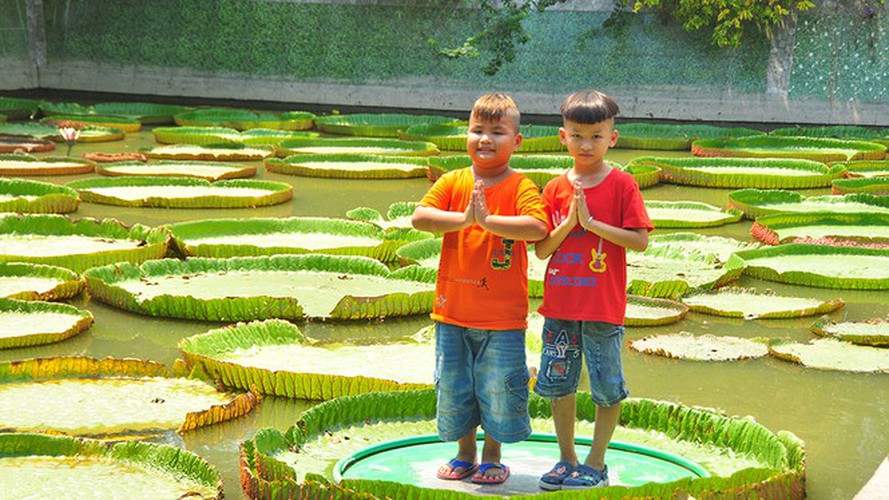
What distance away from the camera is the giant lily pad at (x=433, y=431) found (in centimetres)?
388

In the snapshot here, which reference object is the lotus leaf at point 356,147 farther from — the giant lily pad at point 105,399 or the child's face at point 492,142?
the child's face at point 492,142

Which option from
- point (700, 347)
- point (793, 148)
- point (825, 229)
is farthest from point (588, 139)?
point (793, 148)

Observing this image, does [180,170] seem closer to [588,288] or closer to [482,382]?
[482,382]

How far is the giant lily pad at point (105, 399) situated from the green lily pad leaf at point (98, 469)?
38 centimetres

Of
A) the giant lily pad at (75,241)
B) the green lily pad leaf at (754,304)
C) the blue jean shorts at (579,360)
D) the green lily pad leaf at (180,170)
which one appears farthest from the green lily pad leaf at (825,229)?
the blue jean shorts at (579,360)

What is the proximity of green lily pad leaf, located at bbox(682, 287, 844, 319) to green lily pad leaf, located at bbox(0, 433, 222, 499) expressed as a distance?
12.1 ft

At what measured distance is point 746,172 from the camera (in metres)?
14.4

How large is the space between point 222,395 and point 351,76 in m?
17.2

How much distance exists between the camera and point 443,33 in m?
22.2

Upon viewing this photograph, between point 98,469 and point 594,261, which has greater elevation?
point 594,261

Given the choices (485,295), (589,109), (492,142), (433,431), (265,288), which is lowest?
(433,431)

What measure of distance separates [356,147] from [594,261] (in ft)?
41.1

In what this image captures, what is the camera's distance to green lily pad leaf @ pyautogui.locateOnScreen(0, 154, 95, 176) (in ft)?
41.2

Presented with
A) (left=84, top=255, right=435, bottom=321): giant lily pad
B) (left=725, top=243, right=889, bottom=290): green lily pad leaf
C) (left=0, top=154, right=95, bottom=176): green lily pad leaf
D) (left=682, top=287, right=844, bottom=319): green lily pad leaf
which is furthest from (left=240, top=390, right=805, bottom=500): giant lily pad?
(left=0, top=154, right=95, bottom=176): green lily pad leaf
